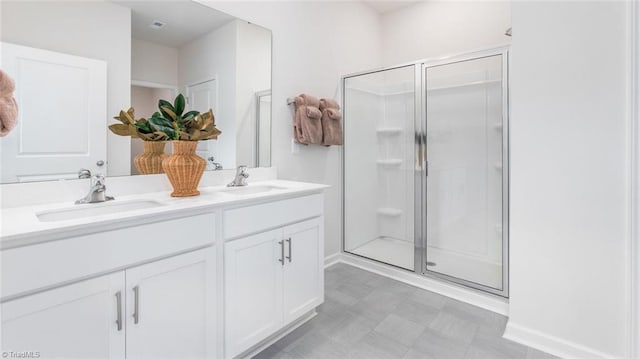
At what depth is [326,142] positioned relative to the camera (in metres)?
2.51

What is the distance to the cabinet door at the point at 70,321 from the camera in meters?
0.85

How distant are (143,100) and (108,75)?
18 centimetres

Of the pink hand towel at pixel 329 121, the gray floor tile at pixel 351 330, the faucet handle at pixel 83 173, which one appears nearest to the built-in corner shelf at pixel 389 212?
the pink hand towel at pixel 329 121

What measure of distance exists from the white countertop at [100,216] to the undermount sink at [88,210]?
0.01 metres

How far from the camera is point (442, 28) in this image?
310 centimetres

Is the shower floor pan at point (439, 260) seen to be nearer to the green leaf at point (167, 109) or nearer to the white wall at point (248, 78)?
the white wall at point (248, 78)

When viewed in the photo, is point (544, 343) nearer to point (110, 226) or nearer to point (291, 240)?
point (291, 240)

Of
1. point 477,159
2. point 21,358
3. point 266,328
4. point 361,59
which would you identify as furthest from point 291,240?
point 361,59

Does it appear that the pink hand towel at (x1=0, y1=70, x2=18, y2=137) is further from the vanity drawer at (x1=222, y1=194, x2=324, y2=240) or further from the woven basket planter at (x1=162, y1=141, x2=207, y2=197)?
the vanity drawer at (x1=222, y1=194, x2=324, y2=240)

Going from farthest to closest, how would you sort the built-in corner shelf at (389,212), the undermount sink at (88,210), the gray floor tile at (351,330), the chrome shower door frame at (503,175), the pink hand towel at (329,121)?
the built-in corner shelf at (389,212)
the pink hand towel at (329,121)
the chrome shower door frame at (503,175)
the gray floor tile at (351,330)
the undermount sink at (88,210)

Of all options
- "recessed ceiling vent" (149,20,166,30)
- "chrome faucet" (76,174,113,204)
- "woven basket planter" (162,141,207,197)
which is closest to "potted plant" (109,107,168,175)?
"woven basket planter" (162,141,207,197)

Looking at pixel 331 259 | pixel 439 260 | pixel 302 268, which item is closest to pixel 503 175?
pixel 439 260

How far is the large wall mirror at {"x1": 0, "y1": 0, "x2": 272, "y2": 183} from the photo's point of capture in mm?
1237

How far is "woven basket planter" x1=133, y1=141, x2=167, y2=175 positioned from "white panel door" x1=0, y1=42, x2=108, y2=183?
0.15 metres
